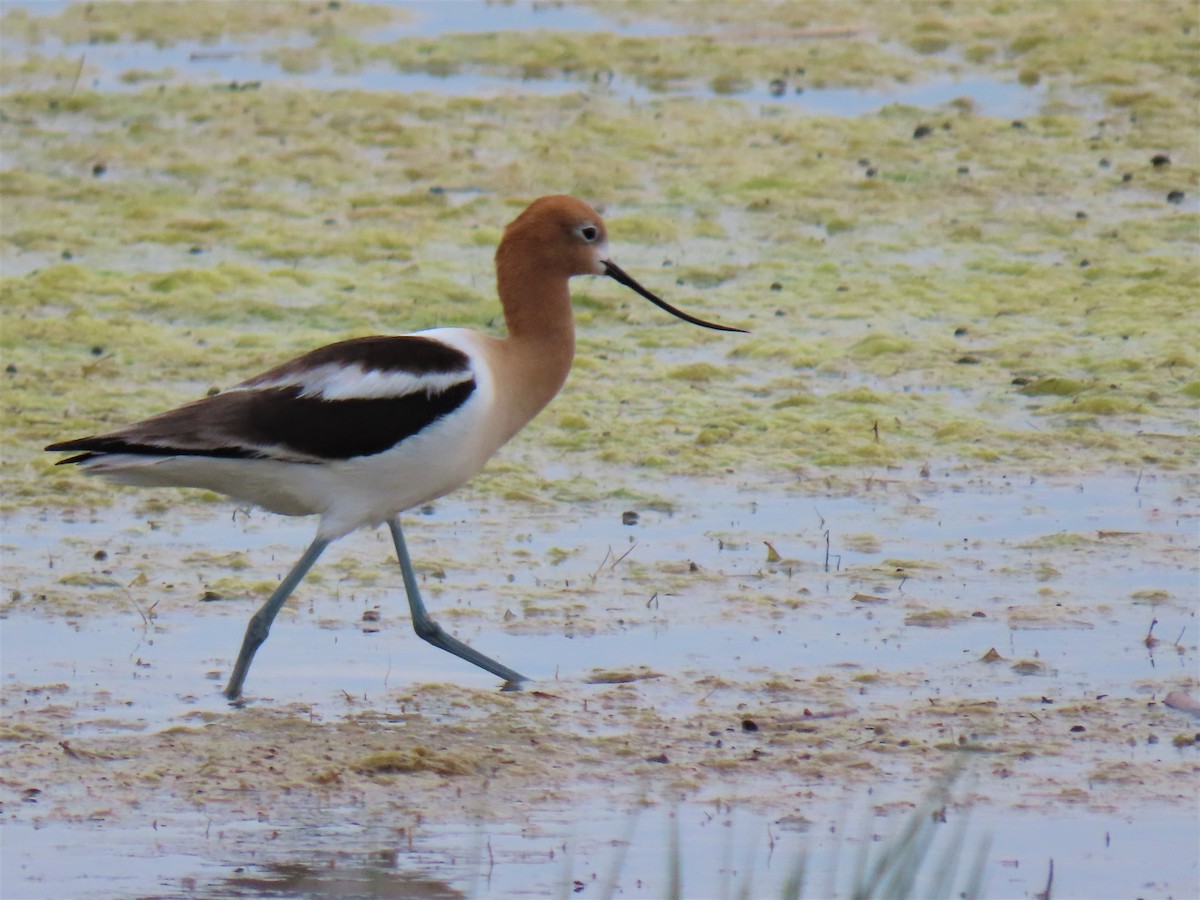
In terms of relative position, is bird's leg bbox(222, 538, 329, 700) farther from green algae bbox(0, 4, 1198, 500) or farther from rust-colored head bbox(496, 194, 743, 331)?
green algae bbox(0, 4, 1198, 500)

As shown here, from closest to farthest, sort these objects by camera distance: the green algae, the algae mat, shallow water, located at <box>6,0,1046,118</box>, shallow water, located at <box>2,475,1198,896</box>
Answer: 1. shallow water, located at <box>2,475,1198,896</box>
2. the algae mat
3. the green algae
4. shallow water, located at <box>6,0,1046,118</box>

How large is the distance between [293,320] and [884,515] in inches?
128

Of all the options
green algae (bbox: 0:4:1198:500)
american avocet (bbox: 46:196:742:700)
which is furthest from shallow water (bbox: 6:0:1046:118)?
american avocet (bbox: 46:196:742:700)

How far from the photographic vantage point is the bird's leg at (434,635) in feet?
19.0

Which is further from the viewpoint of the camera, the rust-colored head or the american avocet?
the rust-colored head

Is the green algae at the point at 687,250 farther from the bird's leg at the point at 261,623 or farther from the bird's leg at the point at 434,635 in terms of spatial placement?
the bird's leg at the point at 261,623

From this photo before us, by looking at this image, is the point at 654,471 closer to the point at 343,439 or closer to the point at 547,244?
the point at 547,244

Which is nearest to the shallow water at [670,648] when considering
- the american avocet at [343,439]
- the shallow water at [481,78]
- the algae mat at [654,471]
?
the algae mat at [654,471]

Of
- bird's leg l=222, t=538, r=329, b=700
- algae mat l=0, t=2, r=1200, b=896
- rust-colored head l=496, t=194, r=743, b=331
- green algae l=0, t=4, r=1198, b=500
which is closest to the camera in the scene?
algae mat l=0, t=2, r=1200, b=896

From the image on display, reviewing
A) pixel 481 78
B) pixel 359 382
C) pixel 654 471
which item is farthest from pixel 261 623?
pixel 481 78

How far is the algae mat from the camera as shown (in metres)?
4.90

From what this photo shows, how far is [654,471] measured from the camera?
765 centimetres

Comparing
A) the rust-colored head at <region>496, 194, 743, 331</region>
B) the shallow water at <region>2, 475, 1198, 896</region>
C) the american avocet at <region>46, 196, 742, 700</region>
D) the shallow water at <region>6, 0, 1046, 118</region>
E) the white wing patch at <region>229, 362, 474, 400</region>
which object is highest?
the shallow water at <region>6, 0, 1046, 118</region>

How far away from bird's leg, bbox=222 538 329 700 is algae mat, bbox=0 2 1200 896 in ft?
0.26
